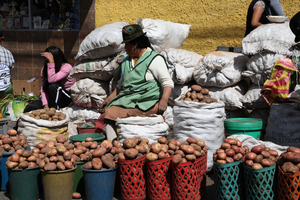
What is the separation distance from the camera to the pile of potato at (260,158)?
2.53 m

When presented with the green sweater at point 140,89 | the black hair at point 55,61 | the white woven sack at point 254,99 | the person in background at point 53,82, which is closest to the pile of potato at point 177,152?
the green sweater at point 140,89

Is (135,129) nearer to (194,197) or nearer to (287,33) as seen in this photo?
(194,197)

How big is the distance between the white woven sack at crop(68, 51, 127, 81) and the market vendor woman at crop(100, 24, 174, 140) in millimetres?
1092

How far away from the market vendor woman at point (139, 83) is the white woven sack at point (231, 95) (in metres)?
Result: 0.96

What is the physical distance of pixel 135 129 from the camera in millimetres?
3486

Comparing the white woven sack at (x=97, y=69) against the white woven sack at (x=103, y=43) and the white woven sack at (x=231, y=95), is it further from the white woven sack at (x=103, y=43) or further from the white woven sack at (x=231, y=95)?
the white woven sack at (x=231, y=95)

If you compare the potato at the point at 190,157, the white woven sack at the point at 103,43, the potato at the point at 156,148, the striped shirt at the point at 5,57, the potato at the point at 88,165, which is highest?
the white woven sack at the point at 103,43

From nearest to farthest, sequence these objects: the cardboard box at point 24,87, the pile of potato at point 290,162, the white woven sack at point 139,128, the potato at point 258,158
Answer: the pile of potato at point 290,162, the potato at point 258,158, the white woven sack at point 139,128, the cardboard box at point 24,87

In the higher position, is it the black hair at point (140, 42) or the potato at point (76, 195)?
the black hair at point (140, 42)

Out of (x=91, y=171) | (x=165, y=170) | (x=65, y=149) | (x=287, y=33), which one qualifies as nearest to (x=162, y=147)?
(x=165, y=170)

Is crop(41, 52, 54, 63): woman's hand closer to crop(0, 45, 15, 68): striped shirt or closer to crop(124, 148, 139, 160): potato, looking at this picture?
crop(0, 45, 15, 68): striped shirt

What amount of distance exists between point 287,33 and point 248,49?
0.52m

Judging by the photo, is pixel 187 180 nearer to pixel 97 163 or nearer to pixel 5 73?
pixel 97 163

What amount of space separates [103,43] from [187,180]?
2.88m
